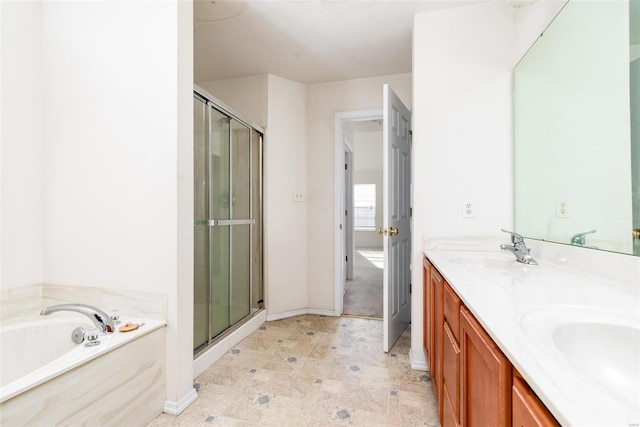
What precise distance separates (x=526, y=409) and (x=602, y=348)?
14.2 inches

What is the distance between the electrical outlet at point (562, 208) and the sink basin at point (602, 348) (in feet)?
2.95

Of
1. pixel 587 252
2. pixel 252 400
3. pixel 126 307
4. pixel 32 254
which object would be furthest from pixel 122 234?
pixel 587 252

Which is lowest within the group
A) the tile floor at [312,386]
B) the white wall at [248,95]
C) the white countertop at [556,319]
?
the tile floor at [312,386]

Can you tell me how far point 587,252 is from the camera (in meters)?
1.21

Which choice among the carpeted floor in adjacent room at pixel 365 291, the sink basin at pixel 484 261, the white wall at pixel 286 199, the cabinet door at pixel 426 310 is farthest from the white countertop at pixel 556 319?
the carpeted floor in adjacent room at pixel 365 291

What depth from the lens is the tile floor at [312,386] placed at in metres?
1.51

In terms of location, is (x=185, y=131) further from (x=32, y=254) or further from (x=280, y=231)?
(x=280, y=231)

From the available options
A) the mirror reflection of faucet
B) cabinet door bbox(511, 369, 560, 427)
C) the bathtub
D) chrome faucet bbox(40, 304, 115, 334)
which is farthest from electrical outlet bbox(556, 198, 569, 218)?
chrome faucet bbox(40, 304, 115, 334)

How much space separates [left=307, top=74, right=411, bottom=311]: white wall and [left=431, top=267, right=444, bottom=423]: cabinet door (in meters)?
1.58

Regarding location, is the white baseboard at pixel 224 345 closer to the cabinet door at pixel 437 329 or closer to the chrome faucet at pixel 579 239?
the cabinet door at pixel 437 329

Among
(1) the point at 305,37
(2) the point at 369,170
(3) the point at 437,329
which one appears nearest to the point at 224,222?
(1) the point at 305,37

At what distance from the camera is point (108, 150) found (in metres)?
1.65

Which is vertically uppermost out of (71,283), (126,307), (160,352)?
(71,283)

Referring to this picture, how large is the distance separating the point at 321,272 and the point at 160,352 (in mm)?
1793
